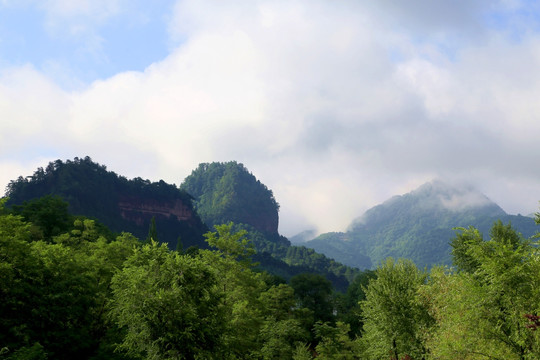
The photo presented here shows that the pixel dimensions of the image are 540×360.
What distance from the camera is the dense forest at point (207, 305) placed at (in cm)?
1911

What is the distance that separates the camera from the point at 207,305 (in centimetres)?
2233

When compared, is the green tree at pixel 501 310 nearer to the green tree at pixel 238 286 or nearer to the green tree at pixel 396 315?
the green tree at pixel 396 315

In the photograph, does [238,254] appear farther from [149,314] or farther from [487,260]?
[487,260]

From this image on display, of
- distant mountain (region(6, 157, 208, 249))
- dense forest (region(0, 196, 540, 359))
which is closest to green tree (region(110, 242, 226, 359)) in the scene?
dense forest (region(0, 196, 540, 359))

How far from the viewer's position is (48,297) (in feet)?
84.5

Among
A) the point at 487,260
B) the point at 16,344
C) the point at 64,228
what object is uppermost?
the point at 64,228

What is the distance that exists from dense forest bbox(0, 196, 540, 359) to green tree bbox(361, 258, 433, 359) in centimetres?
9

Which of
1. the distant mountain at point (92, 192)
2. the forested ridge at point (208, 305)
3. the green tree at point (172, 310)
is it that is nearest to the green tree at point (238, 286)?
the forested ridge at point (208, 305)

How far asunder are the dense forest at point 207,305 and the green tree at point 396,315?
86 mm

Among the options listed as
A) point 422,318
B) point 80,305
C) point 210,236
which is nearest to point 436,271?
point 422,318

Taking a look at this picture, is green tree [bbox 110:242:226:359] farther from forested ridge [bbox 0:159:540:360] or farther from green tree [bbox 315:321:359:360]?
green tree [bbox 315:321:359:360]

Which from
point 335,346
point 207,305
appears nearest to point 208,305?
point 207,305

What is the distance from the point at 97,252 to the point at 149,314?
23201mm

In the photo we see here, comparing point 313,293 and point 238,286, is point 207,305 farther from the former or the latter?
point 313,293
